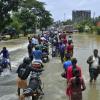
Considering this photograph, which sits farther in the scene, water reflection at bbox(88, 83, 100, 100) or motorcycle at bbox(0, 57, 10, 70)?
motorcycle at bbox(0, 57, 10, 70)

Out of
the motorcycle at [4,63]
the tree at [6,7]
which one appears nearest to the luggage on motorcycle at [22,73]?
the motorcycle at [4,63]

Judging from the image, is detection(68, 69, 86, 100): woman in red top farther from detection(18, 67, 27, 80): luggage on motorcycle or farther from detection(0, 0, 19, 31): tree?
detection(0, 0, 19, 31): tree

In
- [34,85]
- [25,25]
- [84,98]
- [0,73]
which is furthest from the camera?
[25,25]

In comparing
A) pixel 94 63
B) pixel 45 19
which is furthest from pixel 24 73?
pixel 45 19

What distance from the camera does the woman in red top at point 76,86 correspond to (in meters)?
11.3

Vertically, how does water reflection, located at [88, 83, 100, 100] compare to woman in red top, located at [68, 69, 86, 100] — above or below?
below

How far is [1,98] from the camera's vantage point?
1535cm

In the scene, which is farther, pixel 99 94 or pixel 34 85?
pixel 99 94

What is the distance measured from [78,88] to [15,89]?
6.21m

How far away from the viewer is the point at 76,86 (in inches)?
448

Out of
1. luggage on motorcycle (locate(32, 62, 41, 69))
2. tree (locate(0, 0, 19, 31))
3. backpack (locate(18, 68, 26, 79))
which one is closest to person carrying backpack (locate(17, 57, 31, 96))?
backpack (locate(18, 68, 26, 79))

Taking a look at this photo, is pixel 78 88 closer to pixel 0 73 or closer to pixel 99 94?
pixel 99 94

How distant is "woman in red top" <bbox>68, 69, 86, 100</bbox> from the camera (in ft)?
37.2

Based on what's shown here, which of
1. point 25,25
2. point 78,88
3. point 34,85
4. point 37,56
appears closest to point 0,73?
point 37,56
